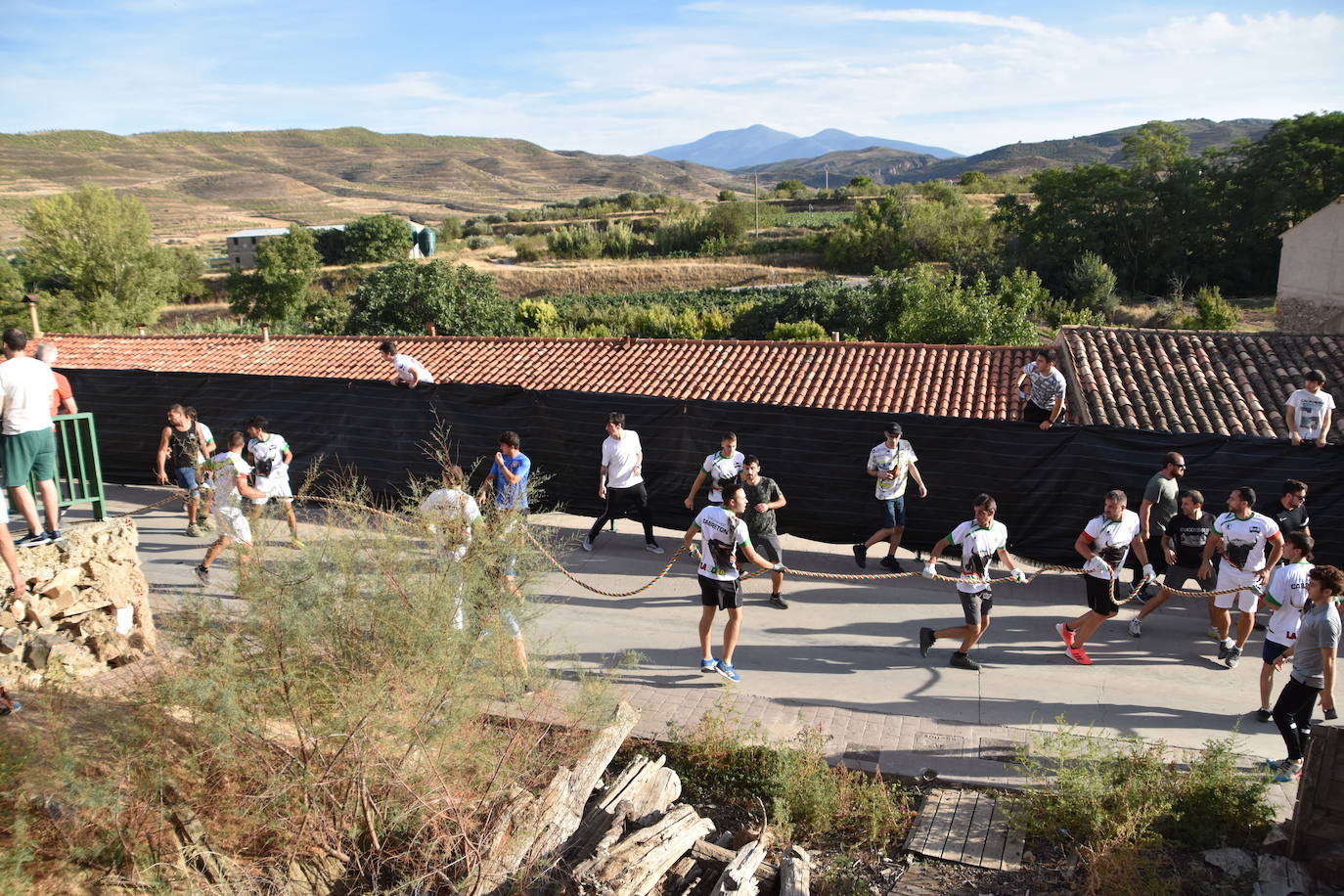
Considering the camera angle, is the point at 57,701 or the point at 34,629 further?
the point at 34,629

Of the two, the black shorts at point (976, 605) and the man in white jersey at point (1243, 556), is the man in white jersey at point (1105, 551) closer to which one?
the man in white jersey at point (1243, 556)

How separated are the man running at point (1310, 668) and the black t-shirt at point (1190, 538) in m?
2.16

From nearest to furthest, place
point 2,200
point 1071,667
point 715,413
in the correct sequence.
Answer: point 1071,667 → point 715,413 → point 2,200

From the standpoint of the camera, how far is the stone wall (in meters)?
6.98

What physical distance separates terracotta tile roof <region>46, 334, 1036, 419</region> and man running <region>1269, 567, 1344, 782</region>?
296 inches

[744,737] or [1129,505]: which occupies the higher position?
[1129,505]

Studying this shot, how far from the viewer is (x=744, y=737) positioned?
22.6ft

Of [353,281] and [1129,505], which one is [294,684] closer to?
[1129,505]

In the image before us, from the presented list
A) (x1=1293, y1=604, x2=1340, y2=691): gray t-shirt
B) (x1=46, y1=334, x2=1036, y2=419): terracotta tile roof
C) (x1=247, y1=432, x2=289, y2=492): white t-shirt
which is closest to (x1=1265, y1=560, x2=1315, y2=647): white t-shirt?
(x1=1293, y1=604, x2=1340, y2=691): gray t-shirt

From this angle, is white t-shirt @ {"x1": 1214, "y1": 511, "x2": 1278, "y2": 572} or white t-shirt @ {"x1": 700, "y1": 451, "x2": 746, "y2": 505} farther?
white t-shirt @ {"x1": 700, "y1": 451, "x2": 746, "y2": 505}

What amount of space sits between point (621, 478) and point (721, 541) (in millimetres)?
3557

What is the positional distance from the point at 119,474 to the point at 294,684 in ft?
36.1

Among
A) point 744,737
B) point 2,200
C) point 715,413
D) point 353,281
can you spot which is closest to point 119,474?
point 715,413

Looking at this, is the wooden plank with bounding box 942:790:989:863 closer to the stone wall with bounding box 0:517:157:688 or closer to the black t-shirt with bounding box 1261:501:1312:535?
the black t-shirt with bounding box 1261:501:1312:535
